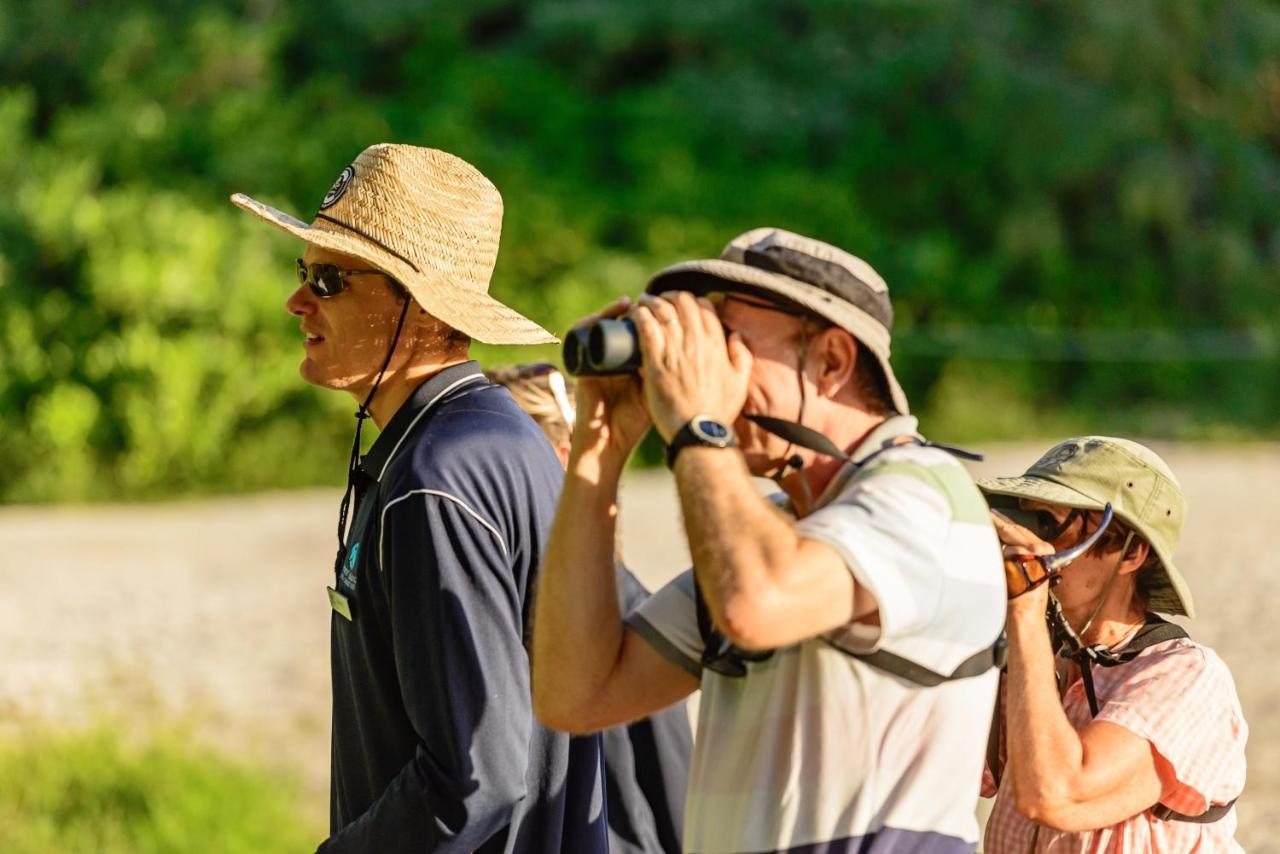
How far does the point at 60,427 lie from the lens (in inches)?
494

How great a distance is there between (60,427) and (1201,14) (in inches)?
520

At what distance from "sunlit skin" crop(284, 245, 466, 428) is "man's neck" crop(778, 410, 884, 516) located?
0.93 m

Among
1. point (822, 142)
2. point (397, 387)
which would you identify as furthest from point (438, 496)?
point (822, 142)

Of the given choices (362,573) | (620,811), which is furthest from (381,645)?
(620,811)

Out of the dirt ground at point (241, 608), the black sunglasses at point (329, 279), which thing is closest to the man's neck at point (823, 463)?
the black sunglasses at point (329, 279)

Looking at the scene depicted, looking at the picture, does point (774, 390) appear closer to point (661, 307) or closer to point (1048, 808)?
point (661, 307)

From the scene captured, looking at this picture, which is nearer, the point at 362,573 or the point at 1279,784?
the point at 362,573

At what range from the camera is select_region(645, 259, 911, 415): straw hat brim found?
2.06 m

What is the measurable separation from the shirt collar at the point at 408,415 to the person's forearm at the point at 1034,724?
3.24 ft

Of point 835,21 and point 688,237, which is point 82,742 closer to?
point 688,237

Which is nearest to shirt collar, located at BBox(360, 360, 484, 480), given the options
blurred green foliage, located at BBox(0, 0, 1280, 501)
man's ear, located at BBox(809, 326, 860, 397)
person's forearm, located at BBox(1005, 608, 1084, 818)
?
man's ear, located at BBox(809, 326, 860, 397)

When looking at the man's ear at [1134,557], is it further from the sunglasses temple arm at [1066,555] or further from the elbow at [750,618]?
the elbow at [750,618]

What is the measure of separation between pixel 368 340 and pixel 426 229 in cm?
22

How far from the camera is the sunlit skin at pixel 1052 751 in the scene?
7.83 ft
